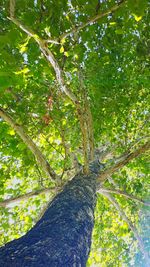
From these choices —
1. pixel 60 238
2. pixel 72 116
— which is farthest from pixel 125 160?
pixel 72 116

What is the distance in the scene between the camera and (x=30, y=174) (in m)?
7.22

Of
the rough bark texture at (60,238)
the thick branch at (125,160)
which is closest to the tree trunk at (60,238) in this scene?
the rough bark texture at (60,238)

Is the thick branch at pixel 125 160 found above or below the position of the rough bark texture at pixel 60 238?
above

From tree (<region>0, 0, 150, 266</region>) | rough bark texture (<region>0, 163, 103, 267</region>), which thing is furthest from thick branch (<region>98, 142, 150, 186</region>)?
rough bark texture (<region>0, 163, 103, 267</region>)

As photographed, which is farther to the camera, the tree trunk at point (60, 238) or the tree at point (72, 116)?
the tree at point (72, 116)

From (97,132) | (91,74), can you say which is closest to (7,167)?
(97,132)

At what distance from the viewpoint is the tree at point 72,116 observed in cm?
246

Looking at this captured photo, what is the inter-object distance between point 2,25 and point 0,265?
3.01m

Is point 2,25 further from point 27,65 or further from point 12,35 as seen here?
point 12,35

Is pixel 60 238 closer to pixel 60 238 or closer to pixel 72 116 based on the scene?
pixel 60 238

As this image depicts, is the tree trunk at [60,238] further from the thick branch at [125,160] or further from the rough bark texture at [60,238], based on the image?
the thick branch at [125,160]

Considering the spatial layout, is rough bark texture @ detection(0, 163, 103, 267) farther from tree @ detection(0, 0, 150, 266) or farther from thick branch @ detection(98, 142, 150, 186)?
thick branch @ detection(98, 142, 150, 186)

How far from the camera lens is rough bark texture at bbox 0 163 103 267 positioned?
1.94 m

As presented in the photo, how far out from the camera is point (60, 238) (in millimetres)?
2305
